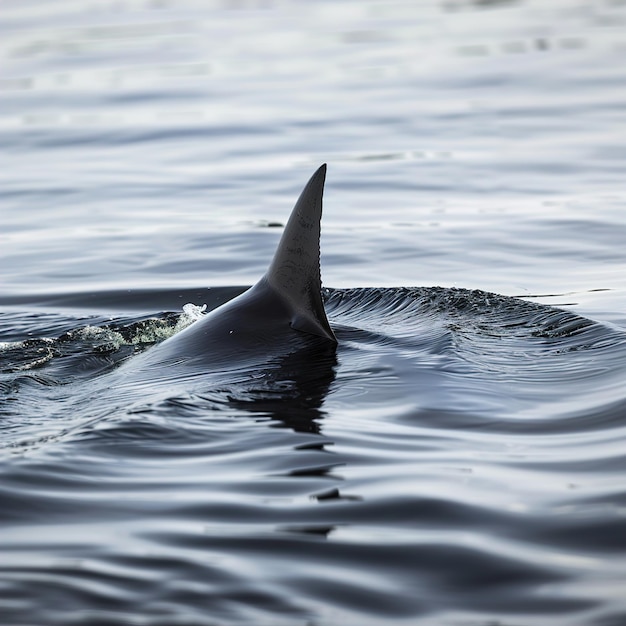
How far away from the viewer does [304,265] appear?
7.43m

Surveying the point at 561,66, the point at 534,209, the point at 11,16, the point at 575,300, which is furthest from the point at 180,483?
the point at 11,16

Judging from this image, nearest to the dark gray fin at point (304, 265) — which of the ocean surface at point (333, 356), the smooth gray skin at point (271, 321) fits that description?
the smooth gray skin at point (271, 321)

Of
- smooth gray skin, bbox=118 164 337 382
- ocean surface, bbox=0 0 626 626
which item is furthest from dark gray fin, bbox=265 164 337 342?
ocean surface, bbox=0 0 626 626

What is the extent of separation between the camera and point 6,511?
5375 millimetres

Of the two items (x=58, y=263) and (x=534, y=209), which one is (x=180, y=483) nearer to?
(x=58, y=263)

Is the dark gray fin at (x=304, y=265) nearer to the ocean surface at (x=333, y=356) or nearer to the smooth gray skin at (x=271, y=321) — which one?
the smooth gray skin at (x=271, y=321)

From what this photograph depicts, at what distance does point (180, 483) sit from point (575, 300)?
4876mm

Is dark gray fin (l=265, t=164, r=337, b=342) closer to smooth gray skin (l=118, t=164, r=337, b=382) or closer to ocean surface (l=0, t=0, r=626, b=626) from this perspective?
smooth gray skin (l=118, t=164, r=337, b=382)

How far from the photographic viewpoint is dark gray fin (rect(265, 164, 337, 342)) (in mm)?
7266

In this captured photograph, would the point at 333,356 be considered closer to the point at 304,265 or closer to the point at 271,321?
the point at 271,321

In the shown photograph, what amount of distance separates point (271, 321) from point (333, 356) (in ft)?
1.45

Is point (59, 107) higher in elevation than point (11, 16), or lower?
lower

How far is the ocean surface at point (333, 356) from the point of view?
466cm

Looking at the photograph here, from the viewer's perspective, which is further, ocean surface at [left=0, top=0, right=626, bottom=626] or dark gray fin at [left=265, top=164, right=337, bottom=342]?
dark gray fin at [left=265, top=164, right=337, bottom=342]
